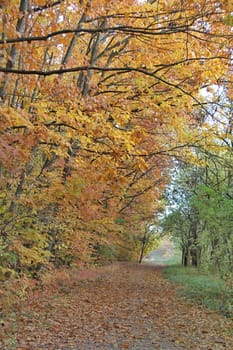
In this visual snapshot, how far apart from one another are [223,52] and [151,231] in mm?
33503

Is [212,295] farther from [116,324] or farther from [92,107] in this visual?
[92,107]

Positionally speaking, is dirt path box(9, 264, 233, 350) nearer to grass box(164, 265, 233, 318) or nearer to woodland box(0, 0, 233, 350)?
woodland box(0, 0, 233, 350)

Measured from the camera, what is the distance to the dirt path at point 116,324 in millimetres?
7109

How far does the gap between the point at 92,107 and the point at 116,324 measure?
16.2 ft

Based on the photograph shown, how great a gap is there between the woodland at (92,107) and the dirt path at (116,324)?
1281 millimetres

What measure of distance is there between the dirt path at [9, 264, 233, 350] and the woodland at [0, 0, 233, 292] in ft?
4.20


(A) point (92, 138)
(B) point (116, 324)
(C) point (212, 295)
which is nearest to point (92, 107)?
(A) point (92, 138)

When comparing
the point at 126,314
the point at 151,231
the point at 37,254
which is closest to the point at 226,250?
the point at 126,314

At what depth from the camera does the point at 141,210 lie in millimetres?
26578

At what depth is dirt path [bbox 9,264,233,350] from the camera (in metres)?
7.11

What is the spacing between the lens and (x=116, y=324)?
29.0 ft

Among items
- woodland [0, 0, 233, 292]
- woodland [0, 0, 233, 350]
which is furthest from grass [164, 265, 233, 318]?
woodland [0, 0, 233, 292]

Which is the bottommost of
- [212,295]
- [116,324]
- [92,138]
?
[116,324]

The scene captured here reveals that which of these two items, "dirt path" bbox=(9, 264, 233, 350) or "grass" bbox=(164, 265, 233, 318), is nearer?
"dirt path" bbox=(9, 264, 233, 350)
